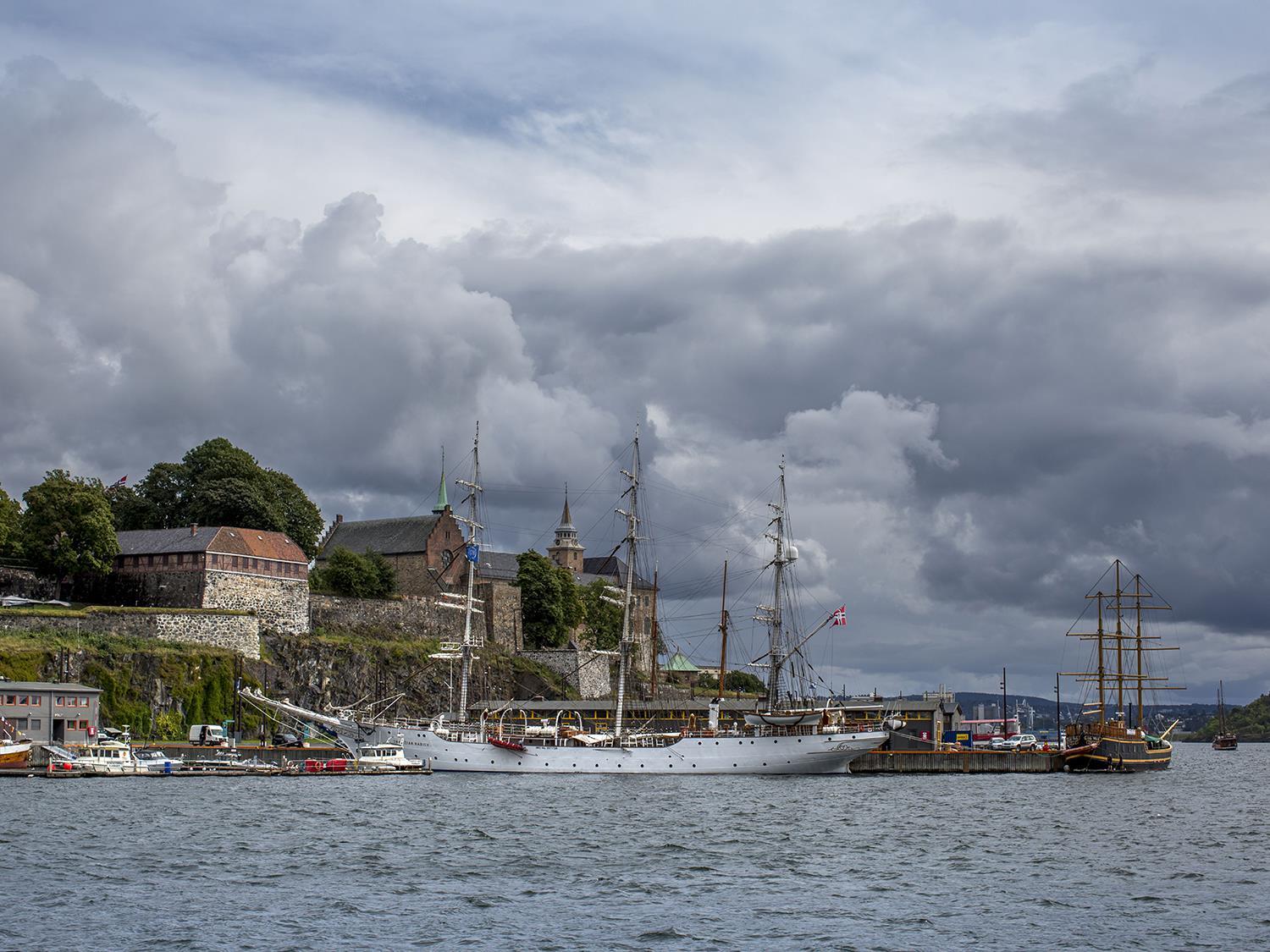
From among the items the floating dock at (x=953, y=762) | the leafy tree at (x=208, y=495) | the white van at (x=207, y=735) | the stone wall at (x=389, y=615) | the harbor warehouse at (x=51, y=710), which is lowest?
the floating dock at (x=953, y=762)

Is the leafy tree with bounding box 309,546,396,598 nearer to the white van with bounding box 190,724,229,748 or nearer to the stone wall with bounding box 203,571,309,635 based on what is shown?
the stone wall with bounding box 203,571,309,635

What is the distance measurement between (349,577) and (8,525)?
28905mm

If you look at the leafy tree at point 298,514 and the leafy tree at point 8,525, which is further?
the leafy tree at point 298,514

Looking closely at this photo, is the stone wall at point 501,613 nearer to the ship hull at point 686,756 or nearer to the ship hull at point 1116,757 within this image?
the ship hull at point 686,756

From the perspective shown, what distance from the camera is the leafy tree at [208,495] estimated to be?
11719 cm

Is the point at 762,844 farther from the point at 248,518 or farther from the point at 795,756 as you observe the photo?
the point at 248,518

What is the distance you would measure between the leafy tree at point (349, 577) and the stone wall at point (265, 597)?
8268 mm

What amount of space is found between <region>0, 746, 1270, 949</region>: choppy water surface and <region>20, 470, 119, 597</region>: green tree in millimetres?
30686

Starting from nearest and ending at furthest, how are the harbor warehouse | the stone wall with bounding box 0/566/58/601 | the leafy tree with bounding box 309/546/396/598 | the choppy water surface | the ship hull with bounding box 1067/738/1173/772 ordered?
the choppy water surface → the harbor warehouse → the stone wall with bounding box 0/566/58/601 → the ship hull with bounding box 1067/738/1173/772 → the leafy tree with bounding box 309/546/396/598

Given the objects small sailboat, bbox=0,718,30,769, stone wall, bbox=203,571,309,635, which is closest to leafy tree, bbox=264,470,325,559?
stone wall, bbox=203,571,309,635

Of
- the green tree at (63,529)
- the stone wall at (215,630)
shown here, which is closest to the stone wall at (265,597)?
the stone wall at (215,630)

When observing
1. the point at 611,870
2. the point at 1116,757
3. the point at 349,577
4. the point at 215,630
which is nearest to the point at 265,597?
the point at 215,630

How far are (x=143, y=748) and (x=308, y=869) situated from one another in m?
44.6

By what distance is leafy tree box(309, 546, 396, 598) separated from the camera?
12119 centimetres
